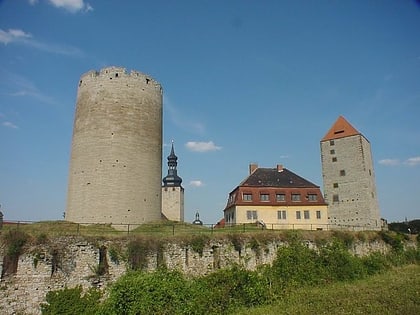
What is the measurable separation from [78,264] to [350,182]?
34370 mm

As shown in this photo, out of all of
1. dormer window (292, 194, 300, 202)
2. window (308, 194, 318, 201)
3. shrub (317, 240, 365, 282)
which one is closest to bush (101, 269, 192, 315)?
shrub (317, 240, 365, 282)

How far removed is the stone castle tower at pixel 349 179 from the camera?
40.8 meters

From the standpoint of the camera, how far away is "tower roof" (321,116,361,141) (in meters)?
43.9

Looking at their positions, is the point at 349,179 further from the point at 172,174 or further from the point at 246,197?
the point at 172,174

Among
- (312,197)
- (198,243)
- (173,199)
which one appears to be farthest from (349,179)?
(198,243)

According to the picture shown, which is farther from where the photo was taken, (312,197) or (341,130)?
(341,130)

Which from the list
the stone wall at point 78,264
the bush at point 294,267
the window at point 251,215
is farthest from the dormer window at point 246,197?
the stone wall at point 78,264

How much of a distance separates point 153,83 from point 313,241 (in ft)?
49.9

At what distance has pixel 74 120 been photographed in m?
25.1

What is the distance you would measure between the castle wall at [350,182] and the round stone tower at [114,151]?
24.5 meters

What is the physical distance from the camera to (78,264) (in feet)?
52.0

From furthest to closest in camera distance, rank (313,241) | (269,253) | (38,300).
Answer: (313,241) < (269,253) < (38,300)

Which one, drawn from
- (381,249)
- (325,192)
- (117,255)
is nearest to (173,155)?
(325,192)

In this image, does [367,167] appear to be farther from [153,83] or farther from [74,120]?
[74,120]
